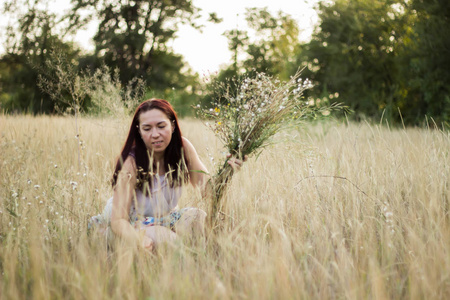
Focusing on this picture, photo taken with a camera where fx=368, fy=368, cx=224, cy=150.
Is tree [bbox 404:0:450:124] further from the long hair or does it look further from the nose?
the nose

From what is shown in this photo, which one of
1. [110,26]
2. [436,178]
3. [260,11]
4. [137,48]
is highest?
[260,11]

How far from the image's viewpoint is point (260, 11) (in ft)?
72.2

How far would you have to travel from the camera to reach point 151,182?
2631 millimetres

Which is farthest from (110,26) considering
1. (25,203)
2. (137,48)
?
(25,203)

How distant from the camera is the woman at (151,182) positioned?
217cm

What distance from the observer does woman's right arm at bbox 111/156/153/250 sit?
209cm

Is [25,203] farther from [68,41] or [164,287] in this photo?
[68,41]

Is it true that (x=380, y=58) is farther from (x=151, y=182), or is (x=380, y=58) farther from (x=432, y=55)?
(x=151, y=182)

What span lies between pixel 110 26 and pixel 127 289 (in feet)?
56.0

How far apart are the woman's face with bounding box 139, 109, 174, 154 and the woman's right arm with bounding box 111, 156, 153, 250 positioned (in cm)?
23

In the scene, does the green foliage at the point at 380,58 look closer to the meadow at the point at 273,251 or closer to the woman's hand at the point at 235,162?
the meadow at the point at 273,251

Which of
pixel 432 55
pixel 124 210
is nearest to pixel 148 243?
pixel 124 210

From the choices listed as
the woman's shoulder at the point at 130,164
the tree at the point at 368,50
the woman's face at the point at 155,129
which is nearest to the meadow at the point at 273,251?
the woman's shoulder at the point at 130,164

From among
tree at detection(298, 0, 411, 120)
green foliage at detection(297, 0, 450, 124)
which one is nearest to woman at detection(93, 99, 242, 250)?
green foliage at detection(297, 0, 450, 124)
